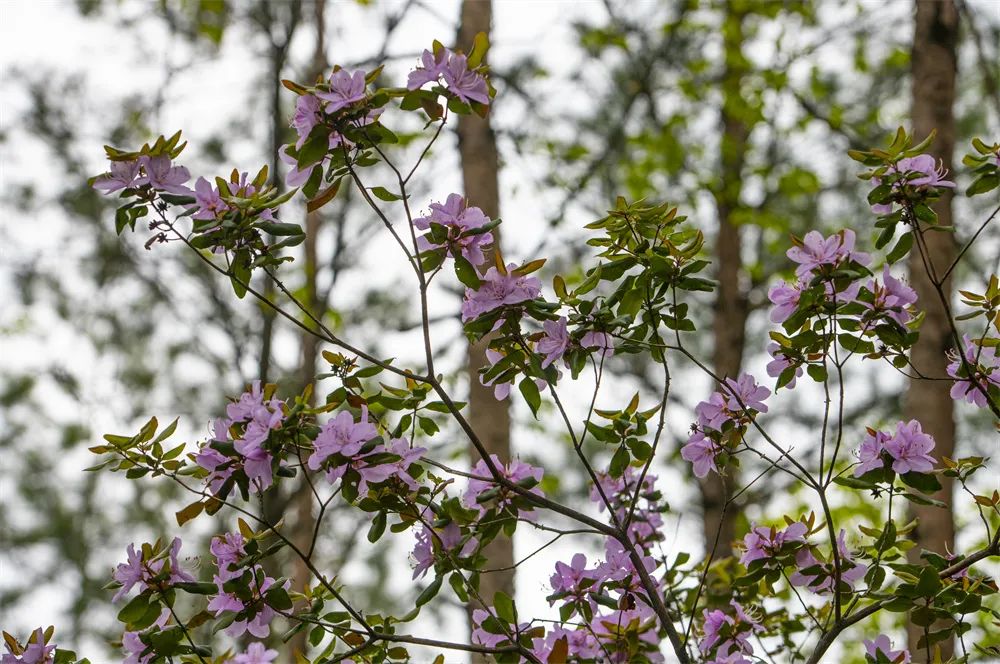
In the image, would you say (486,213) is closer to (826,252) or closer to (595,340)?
(595,340)

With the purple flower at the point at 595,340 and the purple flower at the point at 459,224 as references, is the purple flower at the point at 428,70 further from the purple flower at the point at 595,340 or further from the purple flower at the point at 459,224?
the purple flower at the point at 595,340

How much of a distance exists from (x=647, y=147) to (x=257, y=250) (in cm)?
424

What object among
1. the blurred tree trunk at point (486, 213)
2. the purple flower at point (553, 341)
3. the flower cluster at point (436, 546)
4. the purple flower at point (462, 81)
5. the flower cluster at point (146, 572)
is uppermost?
the blurred tree trunk at point (486, 213)

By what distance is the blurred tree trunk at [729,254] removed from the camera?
515 centimetres

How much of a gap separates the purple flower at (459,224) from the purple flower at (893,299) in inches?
30.4

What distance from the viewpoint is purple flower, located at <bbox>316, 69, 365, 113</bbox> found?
5.98 feet

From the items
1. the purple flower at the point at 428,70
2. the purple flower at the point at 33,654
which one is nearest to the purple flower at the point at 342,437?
the purple flower at the point at 428,70

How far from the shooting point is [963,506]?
21.6 ft

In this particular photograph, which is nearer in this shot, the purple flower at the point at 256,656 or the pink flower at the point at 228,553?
the pink flower at the point at 228,553

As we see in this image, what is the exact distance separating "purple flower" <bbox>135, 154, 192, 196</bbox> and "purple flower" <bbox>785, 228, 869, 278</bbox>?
1.18 meters

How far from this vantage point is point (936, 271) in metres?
3.34

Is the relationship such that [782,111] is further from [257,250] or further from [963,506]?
[257,250]

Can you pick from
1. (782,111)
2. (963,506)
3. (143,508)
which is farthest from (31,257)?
(963,506)

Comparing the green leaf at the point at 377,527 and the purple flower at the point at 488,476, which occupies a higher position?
the purple flower at the point at 488,476
